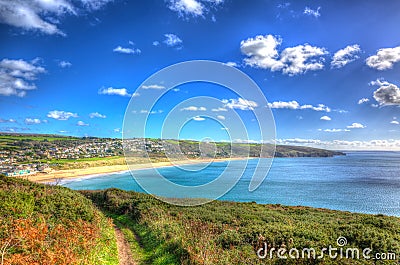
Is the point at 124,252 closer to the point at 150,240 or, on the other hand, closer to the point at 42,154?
the point at 150,240

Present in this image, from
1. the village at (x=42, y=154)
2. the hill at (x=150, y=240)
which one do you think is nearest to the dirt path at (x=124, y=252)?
the hill at (x=150, y=240)

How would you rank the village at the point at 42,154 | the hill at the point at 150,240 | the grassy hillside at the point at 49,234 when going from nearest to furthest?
1. the grassy hillside at the point at 49,234
2. the hill at the point at 150,240
3. the village at the point at 42,154

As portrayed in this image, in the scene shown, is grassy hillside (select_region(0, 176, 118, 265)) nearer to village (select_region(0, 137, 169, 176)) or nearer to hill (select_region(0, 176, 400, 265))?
hill (select_region(0, 176, 400, 265))

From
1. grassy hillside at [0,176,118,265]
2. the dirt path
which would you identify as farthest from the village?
the dirt path

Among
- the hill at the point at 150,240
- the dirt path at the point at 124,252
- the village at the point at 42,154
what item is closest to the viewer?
the hill at the point at 150,240

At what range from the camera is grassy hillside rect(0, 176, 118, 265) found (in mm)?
6961

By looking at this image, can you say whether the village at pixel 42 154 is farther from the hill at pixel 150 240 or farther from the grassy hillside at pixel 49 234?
the hill at pixel 150 240

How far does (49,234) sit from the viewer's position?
8.64m

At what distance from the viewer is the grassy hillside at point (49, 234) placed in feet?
22.8

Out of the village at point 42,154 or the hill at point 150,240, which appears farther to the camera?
the village at point 42,154

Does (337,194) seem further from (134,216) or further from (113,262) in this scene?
(113,262)

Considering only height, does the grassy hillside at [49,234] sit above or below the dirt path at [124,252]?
above

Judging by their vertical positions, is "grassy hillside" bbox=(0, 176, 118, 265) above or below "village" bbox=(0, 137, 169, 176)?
above

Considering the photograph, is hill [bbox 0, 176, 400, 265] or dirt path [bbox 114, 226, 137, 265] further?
dirt path [bbox 114, 226, 137, 265]
